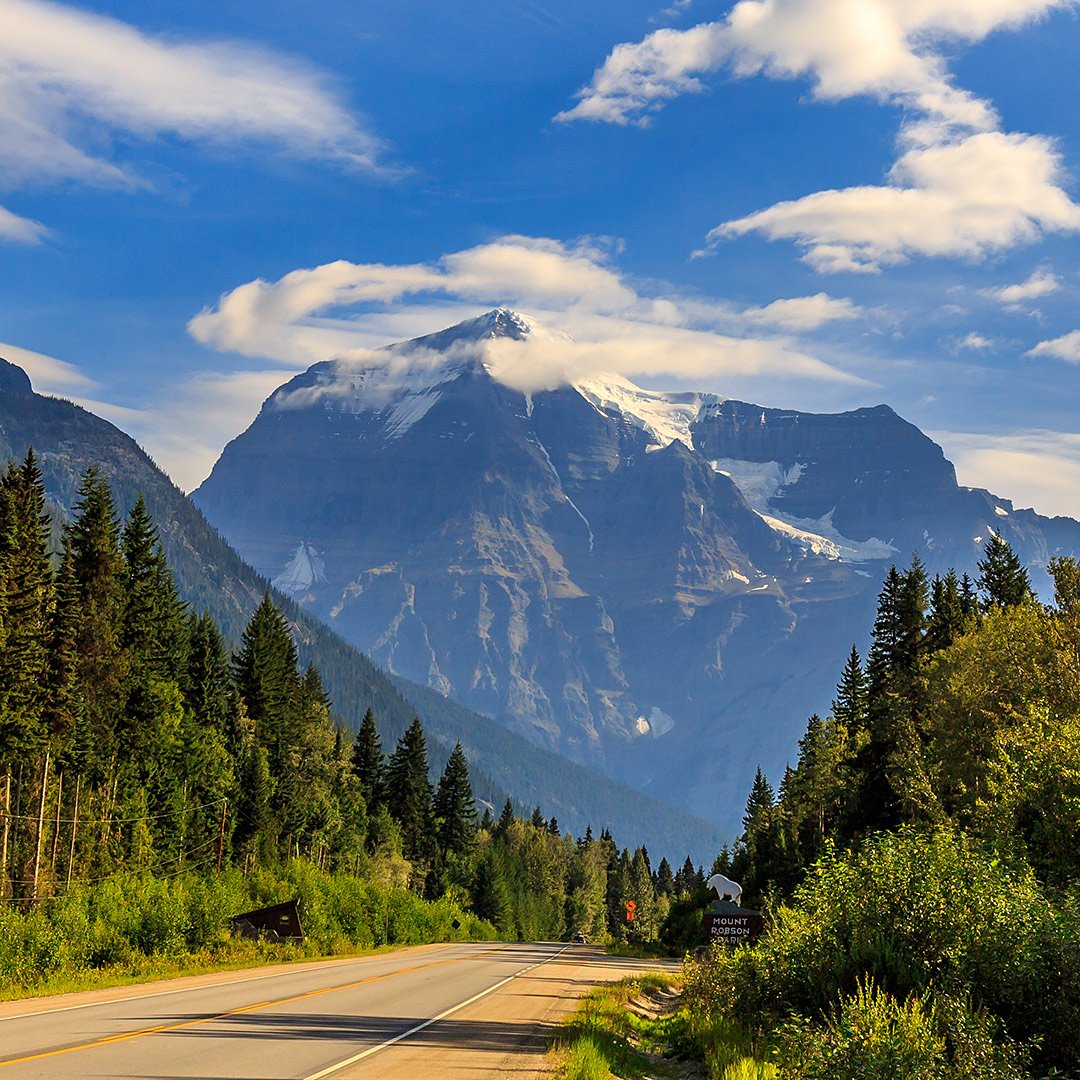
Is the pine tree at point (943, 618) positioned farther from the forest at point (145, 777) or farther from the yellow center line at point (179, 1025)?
the yellow center line at point (179, 1025)

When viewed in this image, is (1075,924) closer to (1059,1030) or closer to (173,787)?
(1059,1030)

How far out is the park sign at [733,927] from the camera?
28406mm

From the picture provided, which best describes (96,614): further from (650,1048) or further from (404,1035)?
(404,1035)

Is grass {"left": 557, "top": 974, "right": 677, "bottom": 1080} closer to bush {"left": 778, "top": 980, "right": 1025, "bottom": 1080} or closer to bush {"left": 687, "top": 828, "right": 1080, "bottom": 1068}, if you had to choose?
bush {"left": 687, "top": 828, "right": 1080, "bottom": 1068}

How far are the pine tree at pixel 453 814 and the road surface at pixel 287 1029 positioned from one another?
292 ft

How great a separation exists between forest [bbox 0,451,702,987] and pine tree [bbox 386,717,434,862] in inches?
142

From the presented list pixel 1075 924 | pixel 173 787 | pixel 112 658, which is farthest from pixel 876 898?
pixel 173 787

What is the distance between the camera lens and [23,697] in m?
47.7

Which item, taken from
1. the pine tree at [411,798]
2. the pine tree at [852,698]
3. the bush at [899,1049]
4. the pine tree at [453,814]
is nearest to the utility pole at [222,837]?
the pine tree at [411,798]

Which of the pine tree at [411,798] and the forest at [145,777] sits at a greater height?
the forest at [145,777]

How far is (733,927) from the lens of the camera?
94.2ft

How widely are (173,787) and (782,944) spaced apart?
51842 mm

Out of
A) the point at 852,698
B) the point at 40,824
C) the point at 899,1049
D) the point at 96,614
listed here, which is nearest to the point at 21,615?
the point at 96,614

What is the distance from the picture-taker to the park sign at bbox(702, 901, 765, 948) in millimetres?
28406
